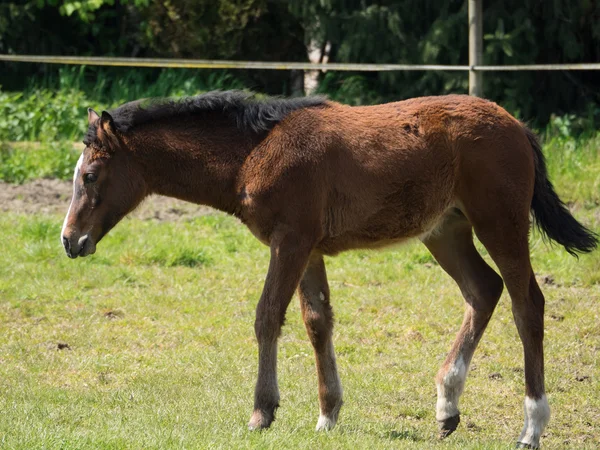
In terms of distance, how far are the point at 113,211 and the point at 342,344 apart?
2.71 meters

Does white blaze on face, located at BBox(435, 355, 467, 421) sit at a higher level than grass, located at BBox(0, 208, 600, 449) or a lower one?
higher

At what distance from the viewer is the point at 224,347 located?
826cm

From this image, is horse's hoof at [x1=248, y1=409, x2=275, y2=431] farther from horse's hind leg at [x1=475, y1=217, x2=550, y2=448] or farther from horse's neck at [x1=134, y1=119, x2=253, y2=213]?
horse's hind leg at [x1=475, y1=217, x2=550, y2=448]

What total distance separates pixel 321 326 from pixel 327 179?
935mm

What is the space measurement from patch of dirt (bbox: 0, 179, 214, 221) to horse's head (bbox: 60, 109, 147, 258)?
5.20m

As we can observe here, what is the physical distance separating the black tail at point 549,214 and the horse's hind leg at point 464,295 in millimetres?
451

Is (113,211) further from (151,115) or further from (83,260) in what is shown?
(83,260)

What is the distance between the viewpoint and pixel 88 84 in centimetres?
1520

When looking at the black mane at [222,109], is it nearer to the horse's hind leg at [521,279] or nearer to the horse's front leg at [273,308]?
the horse's front leg at [273,308]

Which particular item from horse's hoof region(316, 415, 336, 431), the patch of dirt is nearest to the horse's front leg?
horse's hoof region(316, 415, 336, 431)

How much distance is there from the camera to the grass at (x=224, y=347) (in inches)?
246

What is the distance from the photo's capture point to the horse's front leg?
19.6 feet

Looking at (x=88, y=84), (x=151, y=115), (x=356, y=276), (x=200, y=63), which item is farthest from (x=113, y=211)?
(x=88, y=84)

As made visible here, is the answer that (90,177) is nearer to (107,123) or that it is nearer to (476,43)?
(107,123)
